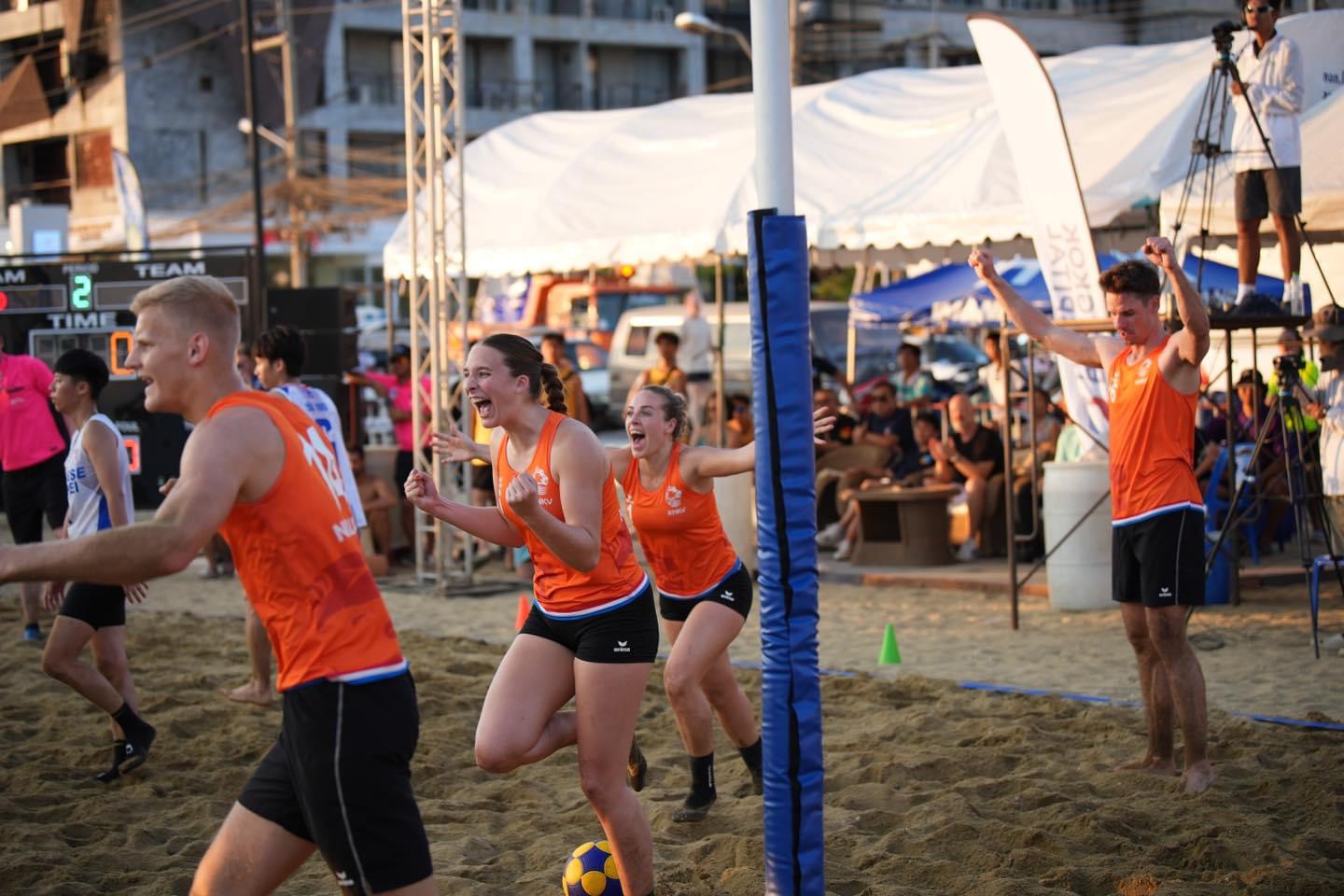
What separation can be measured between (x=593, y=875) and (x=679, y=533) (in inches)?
60.9

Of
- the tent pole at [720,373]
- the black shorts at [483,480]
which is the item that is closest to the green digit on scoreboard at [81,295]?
the black shorts at [483,480]

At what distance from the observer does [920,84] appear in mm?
15867

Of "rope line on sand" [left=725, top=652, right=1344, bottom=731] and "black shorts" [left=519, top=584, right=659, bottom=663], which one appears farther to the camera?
"rope line on sand" [left=725, top=652, right=1344, bottom=731]

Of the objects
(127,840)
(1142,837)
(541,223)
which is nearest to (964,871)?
(1142,837)

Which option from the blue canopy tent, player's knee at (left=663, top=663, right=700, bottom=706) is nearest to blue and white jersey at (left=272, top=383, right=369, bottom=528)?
player's knee at (left=663, top=663, right=700, bottom=706)

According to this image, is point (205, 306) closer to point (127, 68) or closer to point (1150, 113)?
point (1150, 113)

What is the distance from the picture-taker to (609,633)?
4.42 metres

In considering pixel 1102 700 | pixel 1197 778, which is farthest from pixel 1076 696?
pixel 1197 778

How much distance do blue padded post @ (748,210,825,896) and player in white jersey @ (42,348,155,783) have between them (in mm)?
3743

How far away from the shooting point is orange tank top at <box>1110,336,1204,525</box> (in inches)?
227

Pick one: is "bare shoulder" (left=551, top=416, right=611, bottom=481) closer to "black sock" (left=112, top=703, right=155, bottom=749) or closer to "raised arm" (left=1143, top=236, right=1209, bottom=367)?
"raised arm" (left=1143, top=236, right=1209, bottom=367)

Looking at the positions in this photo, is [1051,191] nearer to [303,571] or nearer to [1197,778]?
[1197,778]

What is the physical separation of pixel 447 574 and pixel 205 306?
9624mm

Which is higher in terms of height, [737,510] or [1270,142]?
[1270,142]
